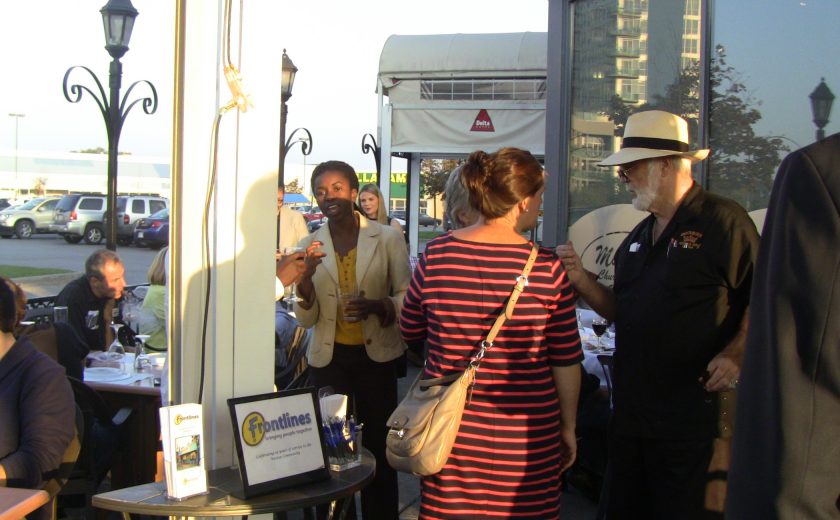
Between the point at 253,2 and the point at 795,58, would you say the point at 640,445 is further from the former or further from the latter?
the point at 795,58

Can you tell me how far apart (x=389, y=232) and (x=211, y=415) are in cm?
178

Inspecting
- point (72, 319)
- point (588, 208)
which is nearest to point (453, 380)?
point (72, 319)

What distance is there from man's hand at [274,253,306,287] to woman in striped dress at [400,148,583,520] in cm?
58

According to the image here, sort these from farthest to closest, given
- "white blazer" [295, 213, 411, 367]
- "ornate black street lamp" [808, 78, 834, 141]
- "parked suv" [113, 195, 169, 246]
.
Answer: "parked suv" [113, 195, 169, 246] → "ornate black street lamp" [808, 78, 834, 141] → "white blazer" [295, 213, 411, 367]

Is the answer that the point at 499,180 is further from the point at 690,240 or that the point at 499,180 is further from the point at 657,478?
the point at 657,478

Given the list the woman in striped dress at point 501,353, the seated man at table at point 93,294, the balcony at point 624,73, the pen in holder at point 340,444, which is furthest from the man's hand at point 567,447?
the balcony at point 624,73

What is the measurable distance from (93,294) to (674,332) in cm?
421

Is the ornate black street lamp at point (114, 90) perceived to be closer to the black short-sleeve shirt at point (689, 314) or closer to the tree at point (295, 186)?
the black short-sleeve shirt at point (689, 314)

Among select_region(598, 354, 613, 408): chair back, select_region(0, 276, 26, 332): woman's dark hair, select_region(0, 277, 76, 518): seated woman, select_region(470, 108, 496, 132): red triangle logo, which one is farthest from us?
select_region(470, 108, 496, 132): red triangle logo

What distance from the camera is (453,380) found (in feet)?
8.45

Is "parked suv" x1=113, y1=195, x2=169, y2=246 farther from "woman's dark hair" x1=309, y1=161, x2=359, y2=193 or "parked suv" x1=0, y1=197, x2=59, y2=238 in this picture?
"woman's dark hair" x1=309, y1=161, x2=359, y2=193

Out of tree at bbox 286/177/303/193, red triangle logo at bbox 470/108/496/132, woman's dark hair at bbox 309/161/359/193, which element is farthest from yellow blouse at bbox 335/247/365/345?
tree at bbox 286/177/303/193

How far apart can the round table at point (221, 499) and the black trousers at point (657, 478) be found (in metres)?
1.12

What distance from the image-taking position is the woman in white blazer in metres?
3.79
